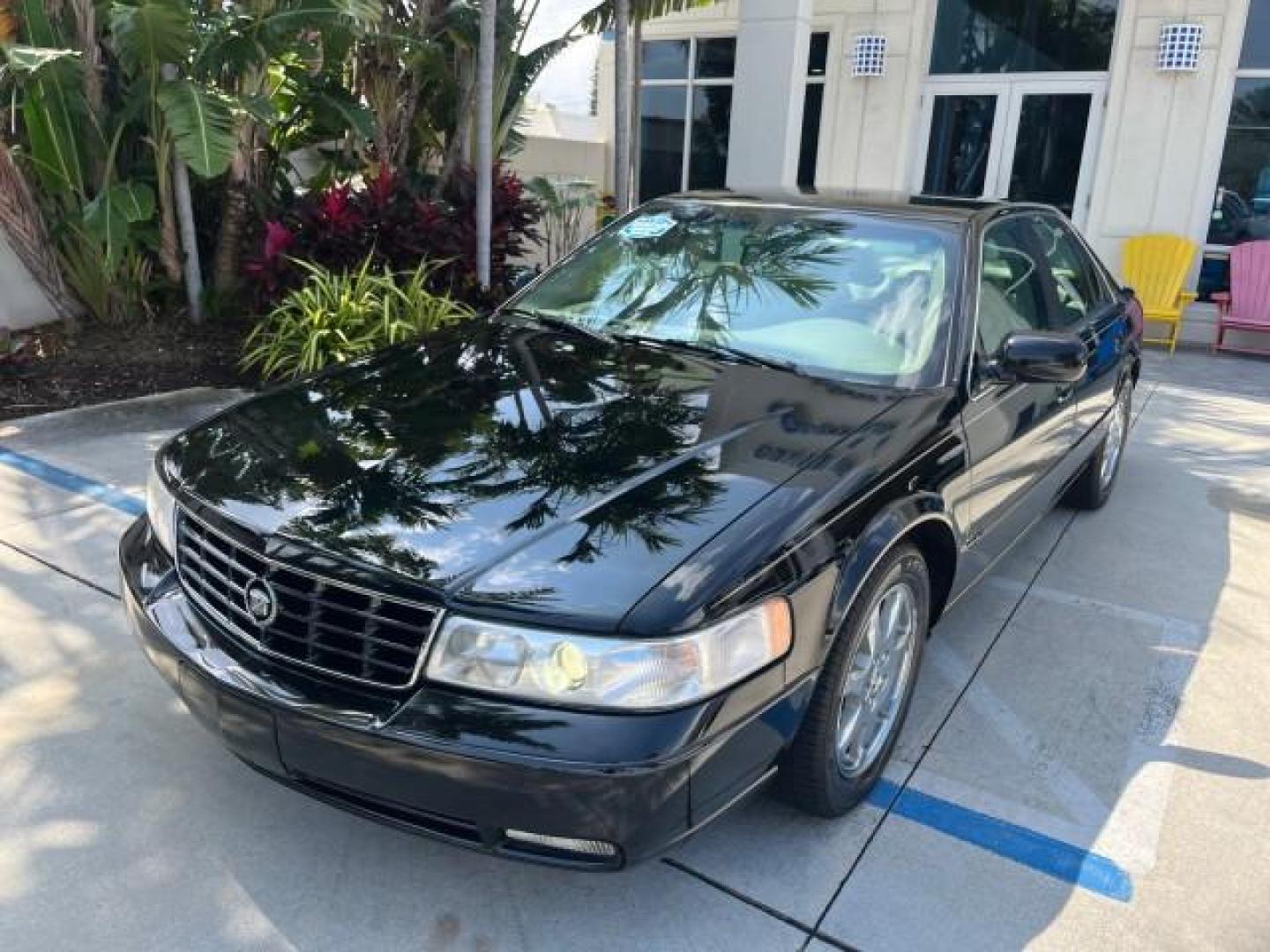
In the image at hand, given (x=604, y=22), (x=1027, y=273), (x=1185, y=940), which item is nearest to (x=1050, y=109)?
(x=604, y=22)

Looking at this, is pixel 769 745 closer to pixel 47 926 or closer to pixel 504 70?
pixel 47 926

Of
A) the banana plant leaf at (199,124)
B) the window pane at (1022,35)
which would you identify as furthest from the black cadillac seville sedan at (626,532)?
the window pane at (1022,35)

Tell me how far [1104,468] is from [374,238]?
4.92 m

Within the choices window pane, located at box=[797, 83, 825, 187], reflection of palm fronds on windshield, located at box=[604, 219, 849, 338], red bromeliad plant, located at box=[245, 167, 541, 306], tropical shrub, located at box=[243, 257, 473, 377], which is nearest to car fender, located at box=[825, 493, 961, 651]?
reflection of palm fronds on windshield, located at box=[604, 219, 849, 338]

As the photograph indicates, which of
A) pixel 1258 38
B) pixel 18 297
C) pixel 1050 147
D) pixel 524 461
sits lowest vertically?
pixel 18 297

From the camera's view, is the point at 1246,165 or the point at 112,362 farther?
the point at 1246,165

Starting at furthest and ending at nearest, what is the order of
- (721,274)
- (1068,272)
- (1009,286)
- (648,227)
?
(1068,272) < (648,227) < (1009,286) < (721,274)

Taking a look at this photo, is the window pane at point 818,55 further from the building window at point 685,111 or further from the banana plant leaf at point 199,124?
the banana plant leaf at point 199,124

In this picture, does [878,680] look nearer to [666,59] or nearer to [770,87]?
[770,87]

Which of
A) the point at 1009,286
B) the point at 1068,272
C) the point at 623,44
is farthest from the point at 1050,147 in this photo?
the point at 1009,286

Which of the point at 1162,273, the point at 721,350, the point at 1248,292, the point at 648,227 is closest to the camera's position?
the point at 721,350

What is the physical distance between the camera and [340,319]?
6516 millimetres

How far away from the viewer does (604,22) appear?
871 cm

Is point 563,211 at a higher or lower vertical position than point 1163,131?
lower
